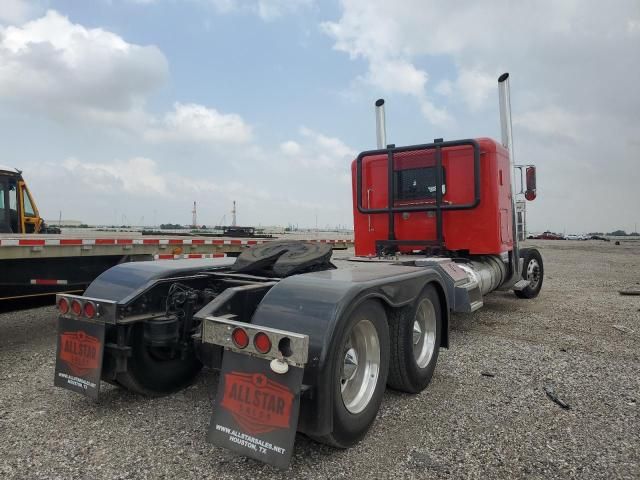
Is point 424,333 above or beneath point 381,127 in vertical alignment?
beneath

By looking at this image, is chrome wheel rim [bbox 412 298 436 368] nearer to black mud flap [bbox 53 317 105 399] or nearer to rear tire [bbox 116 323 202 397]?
rear tire [bbox 116 323 202 397]

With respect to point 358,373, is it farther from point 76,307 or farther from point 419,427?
point 76,307

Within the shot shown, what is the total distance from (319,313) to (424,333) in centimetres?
188

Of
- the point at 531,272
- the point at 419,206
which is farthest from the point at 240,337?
the point at 531,272

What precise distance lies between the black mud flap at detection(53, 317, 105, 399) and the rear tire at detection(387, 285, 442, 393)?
2224 mm

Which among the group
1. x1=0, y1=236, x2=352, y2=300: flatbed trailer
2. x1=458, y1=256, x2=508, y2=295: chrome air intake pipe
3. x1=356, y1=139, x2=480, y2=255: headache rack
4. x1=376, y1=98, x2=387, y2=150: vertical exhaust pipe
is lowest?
x1=458, y1=256, x2=508, y2=295: chrome air intake pipe

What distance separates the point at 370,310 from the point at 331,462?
98cm

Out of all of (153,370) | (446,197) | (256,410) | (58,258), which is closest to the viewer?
(256,410)

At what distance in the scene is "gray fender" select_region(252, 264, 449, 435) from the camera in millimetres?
2521

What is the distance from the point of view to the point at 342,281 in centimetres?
296

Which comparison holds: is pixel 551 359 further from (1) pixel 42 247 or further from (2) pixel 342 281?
(1) pixel 42 247

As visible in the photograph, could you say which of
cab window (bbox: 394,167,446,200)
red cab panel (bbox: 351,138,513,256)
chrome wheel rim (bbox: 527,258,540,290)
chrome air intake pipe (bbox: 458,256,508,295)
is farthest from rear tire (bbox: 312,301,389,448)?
chrome wheel rim (bbox: 527,258,540,290)

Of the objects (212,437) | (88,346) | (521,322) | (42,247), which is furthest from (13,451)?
(521,322)

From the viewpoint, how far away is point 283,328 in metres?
2.67
